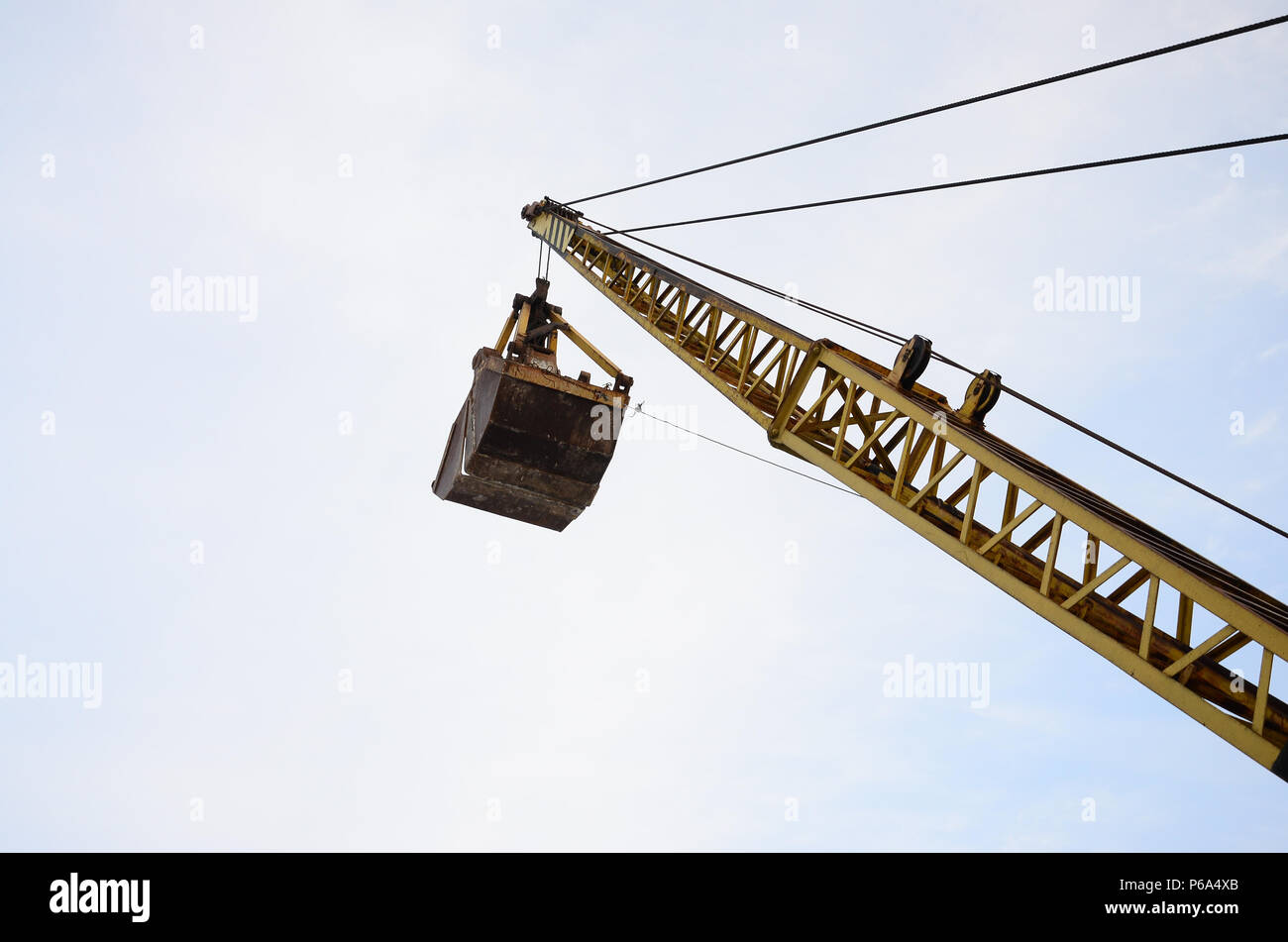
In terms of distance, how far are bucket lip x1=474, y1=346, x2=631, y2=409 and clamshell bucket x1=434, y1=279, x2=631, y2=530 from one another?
1 cm

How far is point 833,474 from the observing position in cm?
1084

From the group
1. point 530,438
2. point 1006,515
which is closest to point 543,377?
point 530,438

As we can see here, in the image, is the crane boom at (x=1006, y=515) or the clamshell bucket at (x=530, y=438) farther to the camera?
the clamshell bucket at (x=530, y=438)

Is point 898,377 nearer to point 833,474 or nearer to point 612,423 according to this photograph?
point 833,474

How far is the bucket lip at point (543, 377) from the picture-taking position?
13.0 m

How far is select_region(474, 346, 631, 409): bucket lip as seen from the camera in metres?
13.0

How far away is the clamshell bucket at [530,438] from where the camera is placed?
13.1 meters

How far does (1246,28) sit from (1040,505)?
11.7 ft

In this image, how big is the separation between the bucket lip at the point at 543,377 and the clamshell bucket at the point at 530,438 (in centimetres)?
1

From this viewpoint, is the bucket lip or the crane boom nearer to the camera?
the crane boom

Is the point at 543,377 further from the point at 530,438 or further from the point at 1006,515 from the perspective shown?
the point at 1006,515

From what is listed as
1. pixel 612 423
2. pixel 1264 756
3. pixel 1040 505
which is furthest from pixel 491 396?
pixel 1264 756

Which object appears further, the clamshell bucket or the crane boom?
the clamshell bucket

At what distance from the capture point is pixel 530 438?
1323cm
